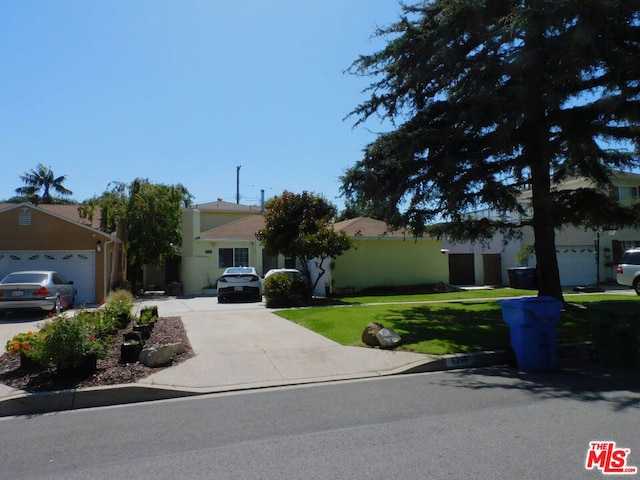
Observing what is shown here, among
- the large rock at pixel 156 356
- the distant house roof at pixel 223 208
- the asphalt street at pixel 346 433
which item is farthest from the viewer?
the distant house roof at pixel 223 208

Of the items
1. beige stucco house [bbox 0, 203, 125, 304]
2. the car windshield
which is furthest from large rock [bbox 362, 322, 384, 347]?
beige stucco house [bbox 0, 203, 125, 304]

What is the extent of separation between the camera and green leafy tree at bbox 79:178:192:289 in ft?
82.9

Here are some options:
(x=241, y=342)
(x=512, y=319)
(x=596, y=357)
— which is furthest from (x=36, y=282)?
(x=596, y=357)

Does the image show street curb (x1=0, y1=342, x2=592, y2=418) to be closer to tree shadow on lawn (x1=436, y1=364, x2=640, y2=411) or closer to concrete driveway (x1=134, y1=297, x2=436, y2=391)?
concrete driveway (x1=134, y1=297, x2=436, y2=391)

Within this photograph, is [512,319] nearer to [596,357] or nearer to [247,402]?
[596,357]

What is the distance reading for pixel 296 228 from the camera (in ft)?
64.2

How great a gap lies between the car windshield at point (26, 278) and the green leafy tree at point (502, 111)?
10381mm

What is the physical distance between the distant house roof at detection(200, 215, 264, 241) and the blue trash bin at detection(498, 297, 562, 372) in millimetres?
19881

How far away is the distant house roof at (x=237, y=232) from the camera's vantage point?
26.2 metres

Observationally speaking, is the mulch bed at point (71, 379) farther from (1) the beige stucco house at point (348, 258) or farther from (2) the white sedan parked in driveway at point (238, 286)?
(1) the beige stucco house at point (348, 258)

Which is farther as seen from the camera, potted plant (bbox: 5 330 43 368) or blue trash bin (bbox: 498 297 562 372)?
blue trash bin (bbox: 498 297 562 372)

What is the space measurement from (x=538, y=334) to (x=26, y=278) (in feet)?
50.1

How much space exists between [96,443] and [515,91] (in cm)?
1076

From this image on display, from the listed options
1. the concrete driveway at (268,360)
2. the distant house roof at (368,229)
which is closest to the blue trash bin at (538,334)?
the concrete driveway at (268,360)
